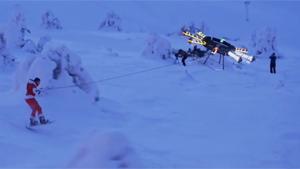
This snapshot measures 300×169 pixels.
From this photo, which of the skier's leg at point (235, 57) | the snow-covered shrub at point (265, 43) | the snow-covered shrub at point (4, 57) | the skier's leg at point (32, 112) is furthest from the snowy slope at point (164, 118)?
the snow-covered shrub at point (265, 43)

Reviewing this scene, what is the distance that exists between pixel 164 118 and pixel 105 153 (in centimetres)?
1089

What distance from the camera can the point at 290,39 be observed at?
5534 cm

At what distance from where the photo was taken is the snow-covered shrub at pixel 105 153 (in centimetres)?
640

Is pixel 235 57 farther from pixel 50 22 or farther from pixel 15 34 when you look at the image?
pixel 50 22

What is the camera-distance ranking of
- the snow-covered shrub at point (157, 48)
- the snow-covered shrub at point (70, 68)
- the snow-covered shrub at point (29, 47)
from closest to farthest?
the snow-covered shrub at point (70, 68)
the snow-covered shrub at point (29, 47)
the snow-covered shrub at point (157, 48)

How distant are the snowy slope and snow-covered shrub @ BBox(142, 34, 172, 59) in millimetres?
670

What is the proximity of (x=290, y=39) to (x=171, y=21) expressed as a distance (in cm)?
1409

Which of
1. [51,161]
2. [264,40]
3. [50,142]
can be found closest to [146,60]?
[264,40]

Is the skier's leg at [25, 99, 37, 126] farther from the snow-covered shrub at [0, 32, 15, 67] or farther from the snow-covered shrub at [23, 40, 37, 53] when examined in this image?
the snow-covered shrub at [23, 40, 37, 53]

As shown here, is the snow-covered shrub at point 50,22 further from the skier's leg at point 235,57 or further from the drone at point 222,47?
the skier's leg at point 235,57

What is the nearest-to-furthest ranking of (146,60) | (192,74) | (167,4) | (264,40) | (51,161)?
(51,161) < (192,74) < (146,60) < (264,40) < (167,4)

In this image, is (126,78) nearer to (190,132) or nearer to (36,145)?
(190,132)

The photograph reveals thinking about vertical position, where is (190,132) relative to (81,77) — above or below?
below

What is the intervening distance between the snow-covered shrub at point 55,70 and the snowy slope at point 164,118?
0.44 meters
